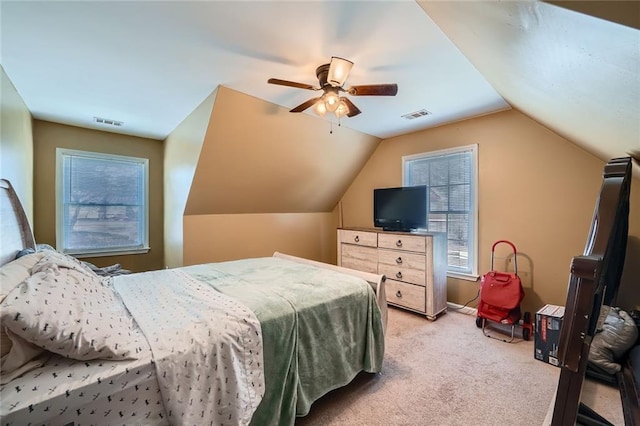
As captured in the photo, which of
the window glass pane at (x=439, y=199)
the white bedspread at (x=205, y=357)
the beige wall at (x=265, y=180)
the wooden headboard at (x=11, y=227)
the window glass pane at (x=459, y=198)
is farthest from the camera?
the window glass pane at (x=439, y=199)

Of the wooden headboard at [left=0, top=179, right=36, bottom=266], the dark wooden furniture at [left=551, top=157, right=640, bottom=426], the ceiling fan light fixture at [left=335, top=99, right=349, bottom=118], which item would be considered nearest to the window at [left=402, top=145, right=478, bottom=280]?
the ceiling fan light fixture at [left=335, top=99, right=349, bottom=118]

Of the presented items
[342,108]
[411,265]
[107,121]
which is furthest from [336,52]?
[107,121]

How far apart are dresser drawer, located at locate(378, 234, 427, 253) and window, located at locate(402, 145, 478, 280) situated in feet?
2.22

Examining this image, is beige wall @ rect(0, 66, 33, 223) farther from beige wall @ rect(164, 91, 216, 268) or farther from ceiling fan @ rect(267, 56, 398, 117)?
ceiling fan @ rect(267, 56, 398, 117)

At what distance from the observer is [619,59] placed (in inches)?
36.1

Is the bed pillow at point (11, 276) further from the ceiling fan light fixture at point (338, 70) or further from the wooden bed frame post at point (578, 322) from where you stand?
the ceiling fan light fixture at point (338, 70)

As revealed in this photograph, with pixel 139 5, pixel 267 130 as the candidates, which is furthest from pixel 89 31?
pixel 267 130

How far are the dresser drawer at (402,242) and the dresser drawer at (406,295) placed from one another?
459 mm

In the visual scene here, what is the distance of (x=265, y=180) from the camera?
401 cm

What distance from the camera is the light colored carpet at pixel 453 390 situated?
168cm

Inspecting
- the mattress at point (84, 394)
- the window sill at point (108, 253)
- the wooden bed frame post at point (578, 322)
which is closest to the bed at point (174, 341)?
the mattress at point (84, 394)

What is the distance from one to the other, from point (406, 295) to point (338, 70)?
2.69m

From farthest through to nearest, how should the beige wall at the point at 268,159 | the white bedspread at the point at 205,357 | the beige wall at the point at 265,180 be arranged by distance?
the beige wall at the point at 265,180
the beige wall at the point at 268,159
the white bedspread at the point at 205,357

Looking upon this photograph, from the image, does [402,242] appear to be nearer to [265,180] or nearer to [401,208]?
[401,208]
